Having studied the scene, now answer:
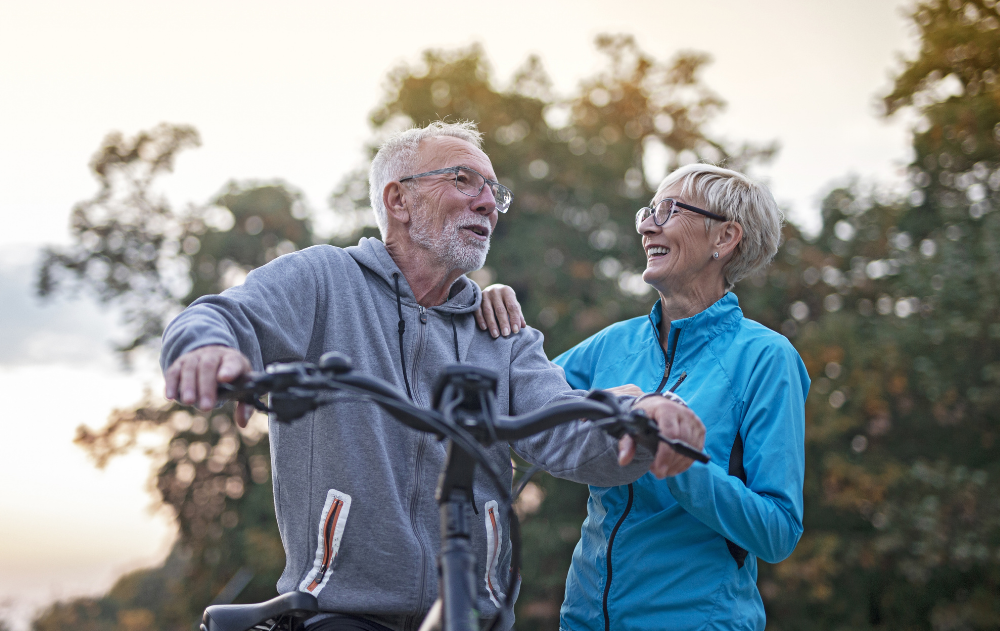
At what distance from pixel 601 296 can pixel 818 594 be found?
5.62m

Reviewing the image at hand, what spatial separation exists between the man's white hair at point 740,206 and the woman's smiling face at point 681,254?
0.17ft

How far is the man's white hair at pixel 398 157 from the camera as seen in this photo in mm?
3121

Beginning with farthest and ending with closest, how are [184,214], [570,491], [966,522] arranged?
1. [184,214]
2. [570,491]
3. [966,522]

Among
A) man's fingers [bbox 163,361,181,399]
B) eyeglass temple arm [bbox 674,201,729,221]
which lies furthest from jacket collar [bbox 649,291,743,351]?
man's fingers [bbox 163,361,181,399]

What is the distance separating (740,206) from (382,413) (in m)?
1.58

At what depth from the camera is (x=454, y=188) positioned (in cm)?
303

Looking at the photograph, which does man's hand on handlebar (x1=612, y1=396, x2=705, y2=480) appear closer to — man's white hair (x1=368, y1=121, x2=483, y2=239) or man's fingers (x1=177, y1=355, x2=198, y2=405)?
man's fingers (x1=177, y1=355, x2=198, y2=405)

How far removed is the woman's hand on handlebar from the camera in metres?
3.00

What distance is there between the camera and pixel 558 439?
2.59 metres

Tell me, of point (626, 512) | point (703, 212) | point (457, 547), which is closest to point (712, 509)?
point (626, 512)

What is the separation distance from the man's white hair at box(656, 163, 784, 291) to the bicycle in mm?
1572

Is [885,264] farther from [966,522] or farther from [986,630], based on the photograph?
[986,630]

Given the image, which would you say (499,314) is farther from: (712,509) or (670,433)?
(670,433)

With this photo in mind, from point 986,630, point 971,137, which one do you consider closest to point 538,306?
point 971,137
